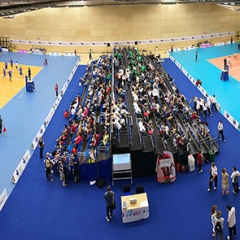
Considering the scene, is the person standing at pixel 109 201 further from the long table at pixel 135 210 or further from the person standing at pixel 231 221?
the person standing at pixel 231 221

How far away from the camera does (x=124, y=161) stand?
14.1 meters

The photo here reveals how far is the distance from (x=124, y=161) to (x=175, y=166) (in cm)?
263

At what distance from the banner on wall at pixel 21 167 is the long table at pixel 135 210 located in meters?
5.73

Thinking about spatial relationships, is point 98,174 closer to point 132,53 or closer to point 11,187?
point 11,187

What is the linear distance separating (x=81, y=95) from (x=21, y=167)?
11.5 m

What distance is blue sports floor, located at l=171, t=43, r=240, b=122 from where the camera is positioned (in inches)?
927

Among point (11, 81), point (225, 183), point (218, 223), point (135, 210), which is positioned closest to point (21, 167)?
point (135, 210)

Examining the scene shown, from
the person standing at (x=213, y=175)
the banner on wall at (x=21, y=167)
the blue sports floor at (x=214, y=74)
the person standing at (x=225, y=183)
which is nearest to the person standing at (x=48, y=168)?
the banner on wall at (x=21, y=167)

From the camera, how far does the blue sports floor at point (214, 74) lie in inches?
927

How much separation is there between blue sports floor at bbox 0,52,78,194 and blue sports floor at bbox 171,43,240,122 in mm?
12950

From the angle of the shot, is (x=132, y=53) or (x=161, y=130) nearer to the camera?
(x=161, y=130)

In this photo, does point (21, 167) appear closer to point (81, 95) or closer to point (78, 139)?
point (78, 139)

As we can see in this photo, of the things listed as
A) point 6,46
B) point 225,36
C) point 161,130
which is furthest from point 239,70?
point 6,46

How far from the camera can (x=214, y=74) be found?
100 ft
